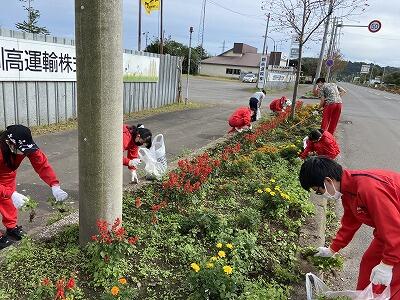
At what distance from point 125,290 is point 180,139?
7.12 meters

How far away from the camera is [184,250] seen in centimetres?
307

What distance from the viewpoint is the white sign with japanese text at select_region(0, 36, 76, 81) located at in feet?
25.1

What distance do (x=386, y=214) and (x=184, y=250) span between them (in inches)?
65.8

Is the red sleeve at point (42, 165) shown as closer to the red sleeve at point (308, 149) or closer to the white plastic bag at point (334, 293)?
the white plastic bag at point (334, 293)

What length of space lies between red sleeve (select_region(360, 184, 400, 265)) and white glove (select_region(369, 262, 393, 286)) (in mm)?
66

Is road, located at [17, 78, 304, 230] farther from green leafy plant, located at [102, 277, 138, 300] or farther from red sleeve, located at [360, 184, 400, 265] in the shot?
red sleeve, located at [360, 184, 400, 265]

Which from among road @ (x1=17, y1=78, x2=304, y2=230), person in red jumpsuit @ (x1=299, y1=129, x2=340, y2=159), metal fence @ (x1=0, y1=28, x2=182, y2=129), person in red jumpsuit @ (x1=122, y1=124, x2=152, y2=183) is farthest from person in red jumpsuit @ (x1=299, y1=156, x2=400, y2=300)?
metal fence @ (x1=0, y1=28, x2=182, y2=129)

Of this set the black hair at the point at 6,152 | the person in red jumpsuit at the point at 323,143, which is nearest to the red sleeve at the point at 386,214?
the black hair at the point at 6,152

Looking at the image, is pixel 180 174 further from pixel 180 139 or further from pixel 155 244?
pixel 180 139

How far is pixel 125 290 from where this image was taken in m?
2.28

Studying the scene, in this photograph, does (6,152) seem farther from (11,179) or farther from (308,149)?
(308,149)

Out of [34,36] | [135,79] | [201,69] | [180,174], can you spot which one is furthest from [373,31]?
[201,69]

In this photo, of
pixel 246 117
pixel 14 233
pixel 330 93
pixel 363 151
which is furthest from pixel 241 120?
pixel 14 233

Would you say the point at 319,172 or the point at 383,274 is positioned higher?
the point at 319,172
